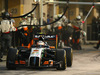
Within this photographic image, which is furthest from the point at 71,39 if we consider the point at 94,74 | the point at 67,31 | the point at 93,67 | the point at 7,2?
the point at 94,74

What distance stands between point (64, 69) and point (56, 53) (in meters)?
0.58

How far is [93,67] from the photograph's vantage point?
51.9ft

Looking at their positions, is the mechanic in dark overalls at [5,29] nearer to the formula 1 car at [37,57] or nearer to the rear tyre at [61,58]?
the formula 1 car at [37,57]

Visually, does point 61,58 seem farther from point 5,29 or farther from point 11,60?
point 5,29

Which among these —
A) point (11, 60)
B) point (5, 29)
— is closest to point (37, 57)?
point (11, 60)

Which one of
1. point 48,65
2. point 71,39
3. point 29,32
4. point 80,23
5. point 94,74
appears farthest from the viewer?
point 71,39

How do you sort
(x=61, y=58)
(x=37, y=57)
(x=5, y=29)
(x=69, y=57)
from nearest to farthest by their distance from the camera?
(x=37, y=57)
(x=61, y=58)
(x=69, y=57)
(x=5, y=29)

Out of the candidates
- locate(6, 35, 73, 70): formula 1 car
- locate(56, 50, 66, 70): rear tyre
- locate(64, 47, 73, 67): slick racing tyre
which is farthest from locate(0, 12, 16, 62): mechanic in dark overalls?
locate(56, 50, 66, 70): rear tyre

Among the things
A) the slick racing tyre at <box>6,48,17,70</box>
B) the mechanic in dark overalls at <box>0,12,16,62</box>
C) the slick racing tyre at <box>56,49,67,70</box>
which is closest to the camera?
the slick racing tyre at <box>56,49,67,70</box>

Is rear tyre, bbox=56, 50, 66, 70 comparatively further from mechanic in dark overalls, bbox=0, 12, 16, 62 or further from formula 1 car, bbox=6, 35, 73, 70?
mechanic in dark overalls, bbox=0, 12, 16, 62

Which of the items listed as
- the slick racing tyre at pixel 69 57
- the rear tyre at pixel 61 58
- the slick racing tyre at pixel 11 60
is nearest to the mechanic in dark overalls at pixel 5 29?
the slick racing tyre at pixel 11 60

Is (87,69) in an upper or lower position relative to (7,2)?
lower

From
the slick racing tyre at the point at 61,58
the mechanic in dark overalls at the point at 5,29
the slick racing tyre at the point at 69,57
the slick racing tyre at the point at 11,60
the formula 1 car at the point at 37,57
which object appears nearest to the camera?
the formula 1 car at the point at 37,57

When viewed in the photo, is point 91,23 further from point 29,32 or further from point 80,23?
point 29,32
